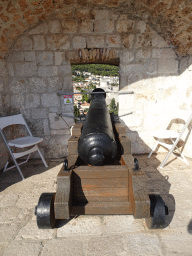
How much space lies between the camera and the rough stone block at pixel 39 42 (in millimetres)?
3453

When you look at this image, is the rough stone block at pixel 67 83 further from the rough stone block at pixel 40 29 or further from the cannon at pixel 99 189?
the cannon at pixel 99 189

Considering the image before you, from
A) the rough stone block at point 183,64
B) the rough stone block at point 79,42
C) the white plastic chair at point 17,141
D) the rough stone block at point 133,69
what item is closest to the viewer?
the white plastic chair at point 17,141

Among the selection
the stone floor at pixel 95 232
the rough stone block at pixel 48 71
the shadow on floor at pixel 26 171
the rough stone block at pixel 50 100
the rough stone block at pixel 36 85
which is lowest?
the shadow on floor at pixel 26 171

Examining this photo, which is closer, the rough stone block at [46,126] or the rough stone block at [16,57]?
the rough stone block at [16,57]

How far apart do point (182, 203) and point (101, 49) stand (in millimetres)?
2892

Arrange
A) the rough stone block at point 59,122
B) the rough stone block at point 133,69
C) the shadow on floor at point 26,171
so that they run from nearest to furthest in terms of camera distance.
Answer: the shadow on floor at point 26,171
the rough stone block at point 133,69
the rough stone block at point 59,122

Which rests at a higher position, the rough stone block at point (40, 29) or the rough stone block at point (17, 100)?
the rough stone block at point (40, 29)

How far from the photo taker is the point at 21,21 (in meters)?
3.16

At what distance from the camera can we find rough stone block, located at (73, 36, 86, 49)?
3.50m

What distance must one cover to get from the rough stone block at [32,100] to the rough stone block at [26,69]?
16.6 inches

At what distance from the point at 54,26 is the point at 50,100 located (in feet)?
4.45

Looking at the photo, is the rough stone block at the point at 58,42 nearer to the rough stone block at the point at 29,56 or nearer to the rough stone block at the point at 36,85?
the rough stone block at the point at 29,56

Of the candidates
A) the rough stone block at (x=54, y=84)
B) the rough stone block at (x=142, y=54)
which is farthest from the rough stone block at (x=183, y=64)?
the rough stone block at (x=54, y=84)

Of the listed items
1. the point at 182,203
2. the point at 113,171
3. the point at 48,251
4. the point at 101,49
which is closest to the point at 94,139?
the point at 113,171
